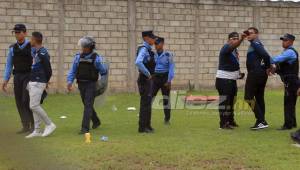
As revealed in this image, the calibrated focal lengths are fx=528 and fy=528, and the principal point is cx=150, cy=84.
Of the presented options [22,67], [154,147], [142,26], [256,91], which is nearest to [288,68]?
[256,91]

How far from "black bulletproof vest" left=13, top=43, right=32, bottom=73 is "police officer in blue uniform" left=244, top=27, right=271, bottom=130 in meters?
3.82

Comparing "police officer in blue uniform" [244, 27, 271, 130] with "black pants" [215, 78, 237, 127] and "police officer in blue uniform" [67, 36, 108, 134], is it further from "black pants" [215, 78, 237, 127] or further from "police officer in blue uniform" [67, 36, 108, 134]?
"police officer in blue uniform" [67, 36, 108, 134]

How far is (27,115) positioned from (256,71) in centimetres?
411

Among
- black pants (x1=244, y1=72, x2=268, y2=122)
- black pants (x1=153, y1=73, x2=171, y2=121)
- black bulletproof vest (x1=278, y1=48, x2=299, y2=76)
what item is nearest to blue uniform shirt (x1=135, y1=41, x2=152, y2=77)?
black pants (x1=153, y1=73, x2=171, y2=121)

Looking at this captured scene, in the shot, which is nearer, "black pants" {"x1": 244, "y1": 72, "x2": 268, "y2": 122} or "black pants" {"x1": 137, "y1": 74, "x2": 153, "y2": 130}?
"black pants" {"x1": 137, "y1": 74, "x2": 153, "y2": 130}

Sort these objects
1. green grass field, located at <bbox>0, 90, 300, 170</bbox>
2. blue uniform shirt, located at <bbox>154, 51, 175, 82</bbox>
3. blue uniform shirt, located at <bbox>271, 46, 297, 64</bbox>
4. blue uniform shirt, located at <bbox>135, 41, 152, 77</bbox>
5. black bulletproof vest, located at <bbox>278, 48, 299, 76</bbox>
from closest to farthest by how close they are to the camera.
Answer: green grass field, located at <bbox>0, 90, 300, 170</bbox>
blue uniform shirt, located at <bbox>135, 41, 152, 77</bbox>
blue uniform shirt, located at <bbox>271, 46, 297, 64</bbox>
black bulletproof vest, located at <bbox>278, 48, 299, 76</bbox>
blue uniform shirt, located at <bbox>154, 51, 175, 82</bbox>

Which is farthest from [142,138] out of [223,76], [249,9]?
[249,9]

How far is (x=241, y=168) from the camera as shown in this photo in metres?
6.40

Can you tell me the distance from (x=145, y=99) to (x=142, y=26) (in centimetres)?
886

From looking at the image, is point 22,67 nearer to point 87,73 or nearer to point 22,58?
point 22,58

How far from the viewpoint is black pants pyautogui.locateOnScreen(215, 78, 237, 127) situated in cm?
945

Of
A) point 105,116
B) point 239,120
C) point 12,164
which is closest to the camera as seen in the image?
point 12,164

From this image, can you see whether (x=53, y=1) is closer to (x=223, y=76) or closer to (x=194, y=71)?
(x=194, y=71)

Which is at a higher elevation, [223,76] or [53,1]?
[53,1]
